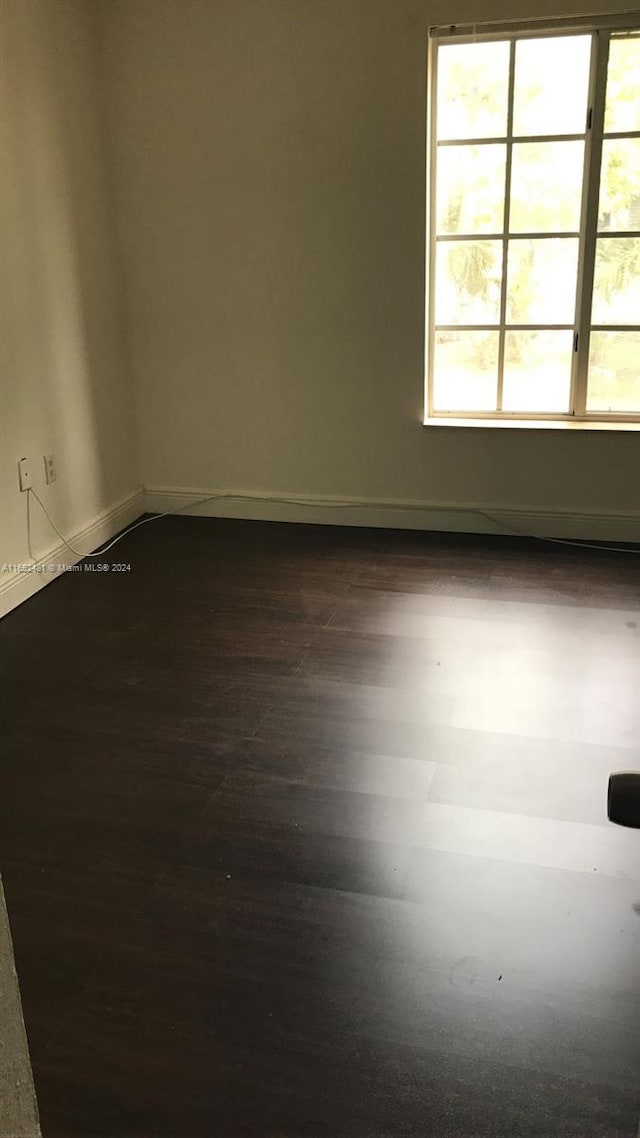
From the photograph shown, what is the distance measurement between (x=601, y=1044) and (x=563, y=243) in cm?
289

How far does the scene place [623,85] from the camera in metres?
3.43

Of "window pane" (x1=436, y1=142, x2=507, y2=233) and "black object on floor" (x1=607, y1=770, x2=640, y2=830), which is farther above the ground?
"window pane" (x1=436, y1=142, x2=507, y2=233)

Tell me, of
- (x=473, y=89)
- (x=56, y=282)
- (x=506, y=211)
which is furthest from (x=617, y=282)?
(x=56, y=282)

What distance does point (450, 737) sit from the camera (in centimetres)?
255

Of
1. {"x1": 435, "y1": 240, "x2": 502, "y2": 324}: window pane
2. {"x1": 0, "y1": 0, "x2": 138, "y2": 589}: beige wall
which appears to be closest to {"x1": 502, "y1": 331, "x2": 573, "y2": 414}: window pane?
{"x1": 435, "y1": 240, "x2": 502, "y2": 324}: window pane

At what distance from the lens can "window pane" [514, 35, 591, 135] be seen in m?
3.46

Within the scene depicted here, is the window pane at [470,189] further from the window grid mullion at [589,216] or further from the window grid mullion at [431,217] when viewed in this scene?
the window grid mullion at [589,216]

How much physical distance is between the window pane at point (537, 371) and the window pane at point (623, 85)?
749mm

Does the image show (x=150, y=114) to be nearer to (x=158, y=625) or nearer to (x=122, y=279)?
(x=122, y=279)

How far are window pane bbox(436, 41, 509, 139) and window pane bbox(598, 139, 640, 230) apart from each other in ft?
1.31

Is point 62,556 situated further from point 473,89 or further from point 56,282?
point 473,89

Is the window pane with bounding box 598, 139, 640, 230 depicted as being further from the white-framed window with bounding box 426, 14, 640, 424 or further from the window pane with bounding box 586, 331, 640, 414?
Answer: the window pane with bounding box 586, 331, 640, 414

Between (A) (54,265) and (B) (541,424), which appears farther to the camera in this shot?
(B) (541,424)

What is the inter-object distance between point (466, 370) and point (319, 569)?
3.32 ft
